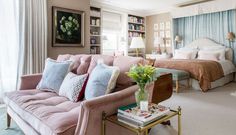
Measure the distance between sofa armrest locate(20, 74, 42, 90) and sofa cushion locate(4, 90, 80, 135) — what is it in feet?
0.91

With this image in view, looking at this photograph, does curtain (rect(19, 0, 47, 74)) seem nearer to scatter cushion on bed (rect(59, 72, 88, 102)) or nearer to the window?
scatter cushion on bed (rect(59, 72, 88, 102))

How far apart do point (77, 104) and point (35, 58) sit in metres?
2.31

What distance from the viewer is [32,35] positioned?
3.73m

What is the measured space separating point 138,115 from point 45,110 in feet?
3.00

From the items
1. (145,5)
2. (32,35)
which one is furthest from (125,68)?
(145,5)

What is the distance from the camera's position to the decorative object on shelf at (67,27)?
410 cm

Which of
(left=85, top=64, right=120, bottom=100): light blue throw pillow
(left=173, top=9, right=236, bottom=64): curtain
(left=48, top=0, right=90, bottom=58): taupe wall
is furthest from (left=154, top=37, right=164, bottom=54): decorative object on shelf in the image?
(left=85, top=64, right=120, bottom=100): light blue throw pillow

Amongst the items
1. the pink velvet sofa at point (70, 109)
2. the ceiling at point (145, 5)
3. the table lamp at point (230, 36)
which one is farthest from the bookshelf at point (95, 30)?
the table lamp at point (230, 36)

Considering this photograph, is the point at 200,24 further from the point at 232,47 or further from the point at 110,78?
the point at 110,78

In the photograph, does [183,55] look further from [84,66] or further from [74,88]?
[74,88]

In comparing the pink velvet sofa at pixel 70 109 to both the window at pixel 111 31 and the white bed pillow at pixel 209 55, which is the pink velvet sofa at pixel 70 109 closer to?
the window at pixel 111 31

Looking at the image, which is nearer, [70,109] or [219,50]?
[70,109]

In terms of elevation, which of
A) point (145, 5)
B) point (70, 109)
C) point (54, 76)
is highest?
point (145, 5)

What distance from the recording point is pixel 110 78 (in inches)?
71.9
